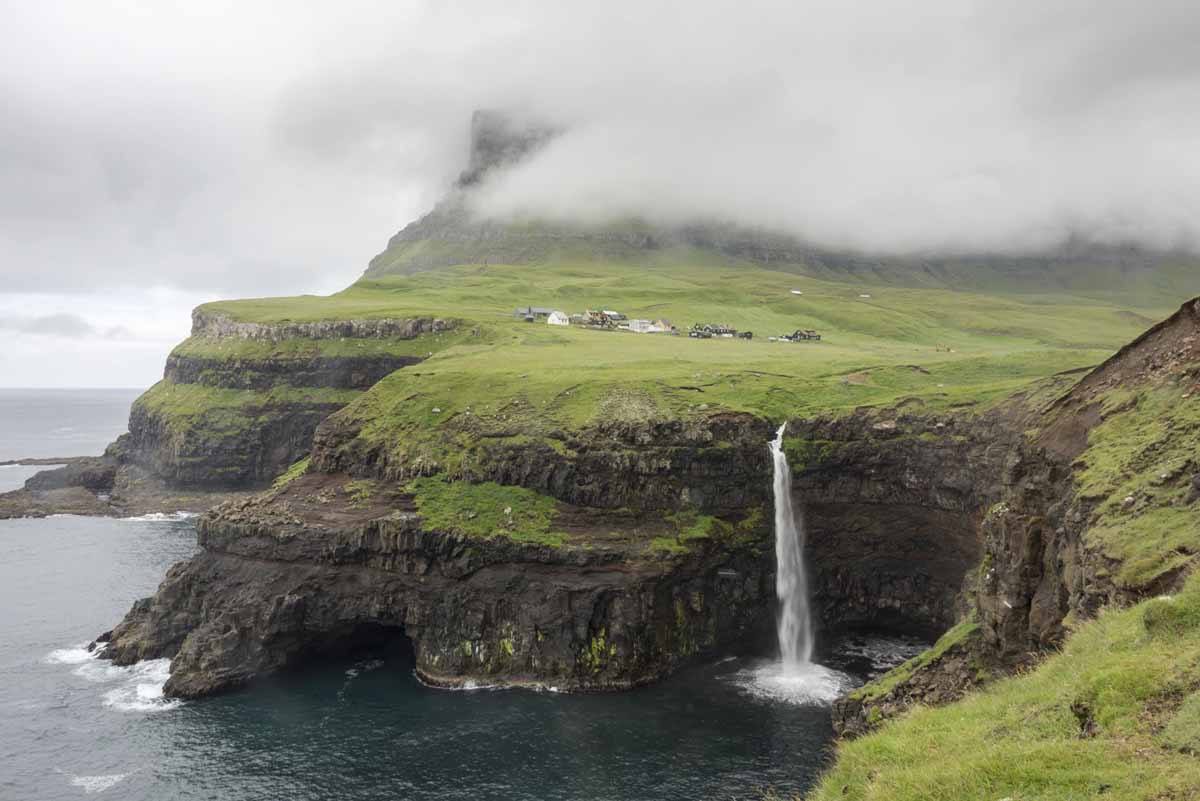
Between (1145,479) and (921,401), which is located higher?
(921,401)

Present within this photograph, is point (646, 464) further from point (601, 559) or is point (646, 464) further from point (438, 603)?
point (438, 603)

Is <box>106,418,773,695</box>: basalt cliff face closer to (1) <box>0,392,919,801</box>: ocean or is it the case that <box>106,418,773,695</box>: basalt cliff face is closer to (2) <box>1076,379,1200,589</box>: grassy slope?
(1) <box>0,392,919,801</box>: ocean

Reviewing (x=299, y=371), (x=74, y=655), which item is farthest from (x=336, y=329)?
(x=74, y=655)

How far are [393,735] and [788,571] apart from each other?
118 ft

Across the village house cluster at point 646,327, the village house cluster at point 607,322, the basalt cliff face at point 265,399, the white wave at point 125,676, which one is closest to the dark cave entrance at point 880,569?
the white wave at point 125,676

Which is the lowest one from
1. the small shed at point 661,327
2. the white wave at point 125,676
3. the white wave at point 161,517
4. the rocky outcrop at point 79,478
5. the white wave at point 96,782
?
the white wave at point 96,782

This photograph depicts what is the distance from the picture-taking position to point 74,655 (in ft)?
235

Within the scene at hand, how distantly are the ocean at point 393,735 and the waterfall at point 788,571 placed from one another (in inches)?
136

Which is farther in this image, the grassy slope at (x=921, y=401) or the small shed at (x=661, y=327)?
the small shed at (x=661, y=327)

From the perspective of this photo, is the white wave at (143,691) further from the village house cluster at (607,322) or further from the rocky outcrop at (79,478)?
the rocky outcrop at (79,478)

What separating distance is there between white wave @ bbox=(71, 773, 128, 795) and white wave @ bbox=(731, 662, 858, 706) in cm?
4239

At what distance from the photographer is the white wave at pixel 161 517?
418ft

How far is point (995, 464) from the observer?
2352 inches

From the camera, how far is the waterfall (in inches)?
2746
